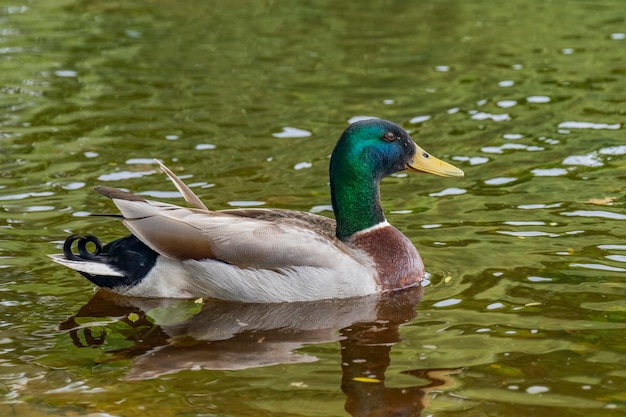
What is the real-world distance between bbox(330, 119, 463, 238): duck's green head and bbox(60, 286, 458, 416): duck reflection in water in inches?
23.3

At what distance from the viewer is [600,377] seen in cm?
662

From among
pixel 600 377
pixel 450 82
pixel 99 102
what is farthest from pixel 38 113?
pixel 600 377

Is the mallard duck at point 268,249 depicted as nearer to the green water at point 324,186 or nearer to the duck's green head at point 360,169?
the duck's green head at point 360,169

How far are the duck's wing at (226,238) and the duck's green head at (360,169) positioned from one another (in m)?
0.37

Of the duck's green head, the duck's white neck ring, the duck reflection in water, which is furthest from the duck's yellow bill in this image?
the duck reflection in water

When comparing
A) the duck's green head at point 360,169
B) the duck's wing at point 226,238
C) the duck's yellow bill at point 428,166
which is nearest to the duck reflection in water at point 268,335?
the duck's wing at point 226,238

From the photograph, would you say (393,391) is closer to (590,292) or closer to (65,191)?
(590,292)

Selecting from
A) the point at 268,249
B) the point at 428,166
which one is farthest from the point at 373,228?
the point at 268,249

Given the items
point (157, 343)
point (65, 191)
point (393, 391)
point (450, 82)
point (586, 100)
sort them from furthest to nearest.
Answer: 1. point (450, 82)
2. point (586, 100)
3. point (65, 191)
4. point (157, 343)
5. point (393, 391)

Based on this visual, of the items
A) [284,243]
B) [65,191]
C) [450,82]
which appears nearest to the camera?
[284,243]

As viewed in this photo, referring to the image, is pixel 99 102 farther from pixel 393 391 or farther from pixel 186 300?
pixel 393 391

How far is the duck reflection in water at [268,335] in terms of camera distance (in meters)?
6.61

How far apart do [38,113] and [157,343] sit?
236 inches

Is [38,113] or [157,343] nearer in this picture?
[157,343]
